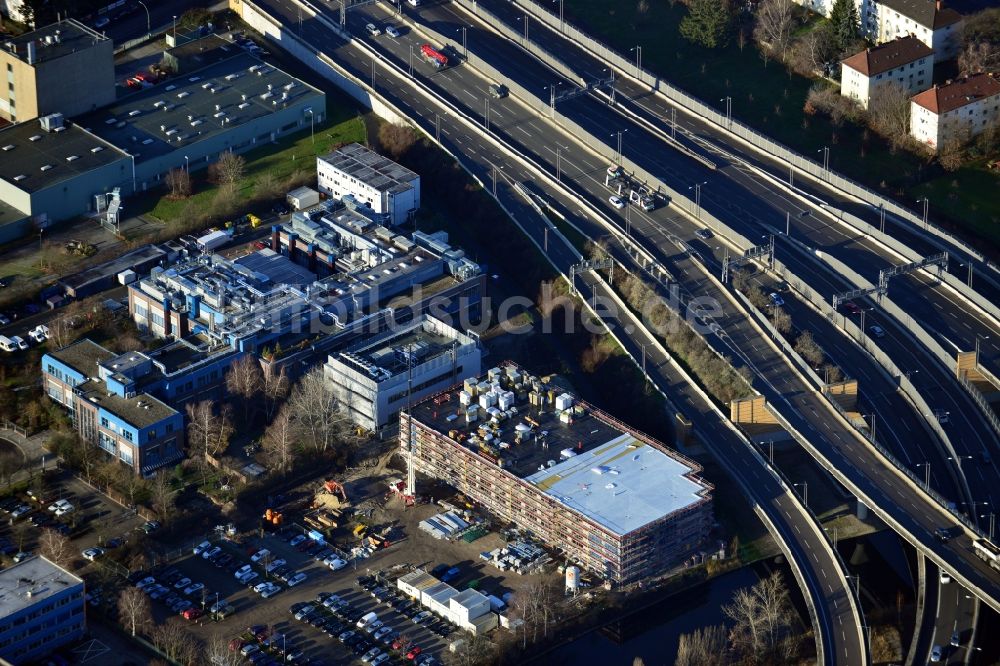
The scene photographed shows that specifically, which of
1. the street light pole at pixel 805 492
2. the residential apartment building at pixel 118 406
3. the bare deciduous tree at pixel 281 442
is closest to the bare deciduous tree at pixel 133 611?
the residential apartment building at pixel 118 406

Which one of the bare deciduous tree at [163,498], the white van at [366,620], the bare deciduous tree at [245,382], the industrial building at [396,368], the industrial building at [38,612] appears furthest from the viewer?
the bare deciduous tree at [245,382]

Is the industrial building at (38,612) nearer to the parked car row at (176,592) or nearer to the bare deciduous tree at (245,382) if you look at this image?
the parked car row at (176,592)

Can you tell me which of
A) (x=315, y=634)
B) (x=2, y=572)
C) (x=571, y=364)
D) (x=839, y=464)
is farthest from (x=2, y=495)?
(x=839, y=464)

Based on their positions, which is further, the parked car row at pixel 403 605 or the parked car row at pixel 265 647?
the parked car row at pixel 403 605

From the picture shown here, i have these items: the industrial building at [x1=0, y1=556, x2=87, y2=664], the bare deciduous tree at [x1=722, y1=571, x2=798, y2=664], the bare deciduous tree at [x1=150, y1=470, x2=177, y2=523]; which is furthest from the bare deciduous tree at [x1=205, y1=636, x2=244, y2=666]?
the bare deciduous tree at [x1=722, y1=571, x2=798, y2=664]

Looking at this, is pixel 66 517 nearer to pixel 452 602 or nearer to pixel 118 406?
pixel 118 406

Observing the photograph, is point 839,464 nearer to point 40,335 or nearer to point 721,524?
point 721,524
